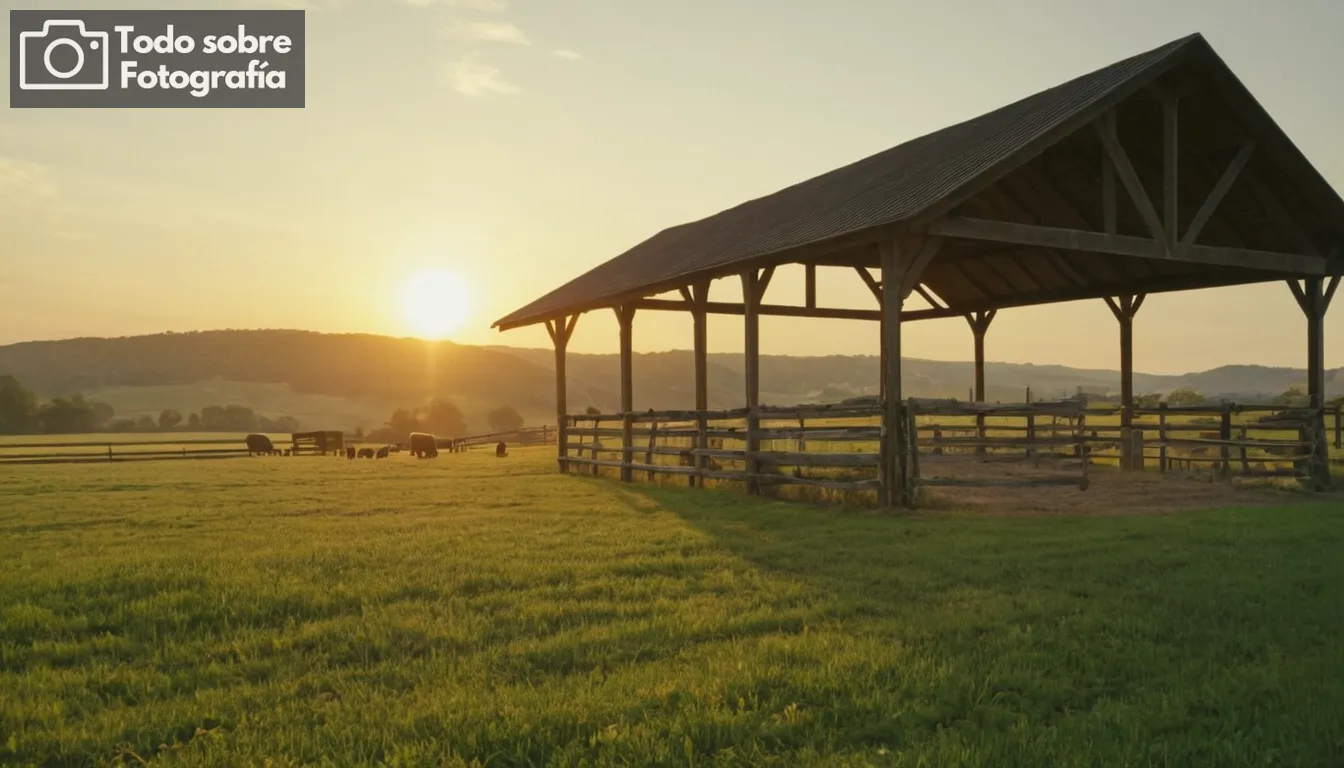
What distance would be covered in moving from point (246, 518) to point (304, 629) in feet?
27.1

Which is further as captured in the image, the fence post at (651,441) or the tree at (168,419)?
the tree at (168,419)

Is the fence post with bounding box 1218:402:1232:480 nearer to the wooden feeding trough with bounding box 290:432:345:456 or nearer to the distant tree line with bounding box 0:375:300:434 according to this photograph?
the wooden feeding trough with bounding box 290:432:345:456

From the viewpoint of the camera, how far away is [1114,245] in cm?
1506

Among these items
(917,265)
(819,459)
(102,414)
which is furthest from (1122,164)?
(102,414)

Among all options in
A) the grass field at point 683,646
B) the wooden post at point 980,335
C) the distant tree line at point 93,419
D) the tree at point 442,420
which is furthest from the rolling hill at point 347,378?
the grass field at point 683,646

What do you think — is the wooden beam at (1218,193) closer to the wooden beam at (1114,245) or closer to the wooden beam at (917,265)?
the wooden beam at (1114,245)

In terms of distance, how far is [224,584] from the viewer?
7777 mm

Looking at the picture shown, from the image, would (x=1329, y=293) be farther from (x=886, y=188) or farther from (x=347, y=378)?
(x=347, y=378)

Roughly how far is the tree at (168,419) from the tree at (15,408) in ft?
34.1

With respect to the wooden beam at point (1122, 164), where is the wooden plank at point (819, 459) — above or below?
below

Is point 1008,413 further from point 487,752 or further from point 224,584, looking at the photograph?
point 487,752

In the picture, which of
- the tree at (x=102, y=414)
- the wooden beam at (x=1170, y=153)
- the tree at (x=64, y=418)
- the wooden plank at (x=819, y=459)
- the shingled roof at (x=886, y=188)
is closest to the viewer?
the shingled roof at (x=886, y=188)

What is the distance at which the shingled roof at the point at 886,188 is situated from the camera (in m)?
13.4

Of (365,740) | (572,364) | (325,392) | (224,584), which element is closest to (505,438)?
(224,584)
